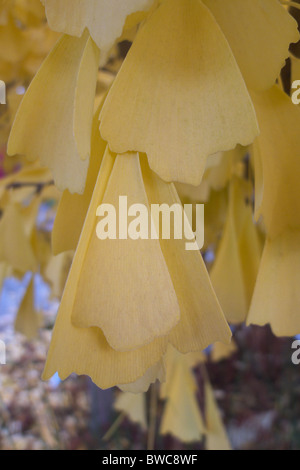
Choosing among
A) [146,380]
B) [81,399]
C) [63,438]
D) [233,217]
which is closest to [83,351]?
[146,380]

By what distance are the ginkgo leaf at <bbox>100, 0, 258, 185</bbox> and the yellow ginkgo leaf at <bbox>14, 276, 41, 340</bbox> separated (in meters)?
0.29

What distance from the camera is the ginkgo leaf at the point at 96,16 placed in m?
0.11

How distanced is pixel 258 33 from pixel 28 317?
1.07 ft

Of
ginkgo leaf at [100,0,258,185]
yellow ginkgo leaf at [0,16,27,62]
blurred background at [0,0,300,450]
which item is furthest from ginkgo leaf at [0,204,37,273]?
ginkgo leaf at [100,0,258,185]

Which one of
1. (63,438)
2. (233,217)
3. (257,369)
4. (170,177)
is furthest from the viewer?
(257,369)

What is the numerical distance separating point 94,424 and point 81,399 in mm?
181

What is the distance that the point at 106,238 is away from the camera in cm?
13

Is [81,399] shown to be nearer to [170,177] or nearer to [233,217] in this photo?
[233,217]

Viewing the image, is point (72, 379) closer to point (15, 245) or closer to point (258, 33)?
point (15, 245)

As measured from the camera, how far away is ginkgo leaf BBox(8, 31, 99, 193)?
126 mm

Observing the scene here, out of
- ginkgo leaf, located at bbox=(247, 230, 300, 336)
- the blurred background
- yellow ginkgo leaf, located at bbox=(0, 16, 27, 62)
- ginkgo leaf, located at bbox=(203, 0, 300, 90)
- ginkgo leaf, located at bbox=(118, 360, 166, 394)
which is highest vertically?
yellow ginkgo leaf, located at bbox=(0, 16, 27, 62)

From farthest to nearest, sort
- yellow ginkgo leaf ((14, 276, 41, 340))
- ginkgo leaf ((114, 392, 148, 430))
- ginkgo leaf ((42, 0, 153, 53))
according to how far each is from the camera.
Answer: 1. ginkgo leaf ((114, 392, 148, 430))
2. yellow ginkgo leaf ((14, 276, 41, 340))
3. ginkgo leaf ((42, 0, 153, 53))

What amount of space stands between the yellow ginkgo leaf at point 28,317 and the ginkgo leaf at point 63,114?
Result: 265mm

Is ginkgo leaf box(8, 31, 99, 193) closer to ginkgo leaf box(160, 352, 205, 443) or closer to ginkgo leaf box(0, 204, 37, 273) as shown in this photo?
ginkgo leaf box(0, 204, 37, 273)
